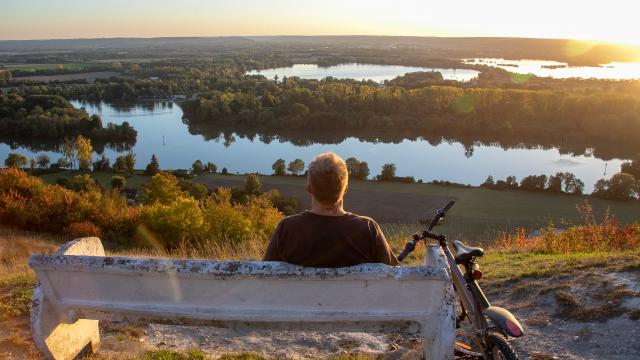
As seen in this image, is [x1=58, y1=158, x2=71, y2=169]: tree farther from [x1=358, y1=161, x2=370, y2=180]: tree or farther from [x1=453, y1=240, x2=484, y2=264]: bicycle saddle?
[x1=453, y1=240, x2=484, y2=264]: bicycle saddle

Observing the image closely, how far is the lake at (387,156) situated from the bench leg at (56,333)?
39804 mm

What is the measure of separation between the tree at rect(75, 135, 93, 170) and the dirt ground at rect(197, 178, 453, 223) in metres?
12.1

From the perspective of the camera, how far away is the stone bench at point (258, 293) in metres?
2.24

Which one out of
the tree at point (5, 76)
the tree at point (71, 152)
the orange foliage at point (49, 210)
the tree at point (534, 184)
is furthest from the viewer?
the tree at point (5, 76)

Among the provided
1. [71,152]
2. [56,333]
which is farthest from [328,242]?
[71,152]

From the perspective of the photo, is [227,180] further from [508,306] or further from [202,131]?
[508,306]

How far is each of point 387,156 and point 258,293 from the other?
161 ft

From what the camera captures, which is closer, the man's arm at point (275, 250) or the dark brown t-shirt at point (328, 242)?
the dark brown t-shirt at point (328, 242)

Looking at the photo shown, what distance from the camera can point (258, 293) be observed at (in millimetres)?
2318

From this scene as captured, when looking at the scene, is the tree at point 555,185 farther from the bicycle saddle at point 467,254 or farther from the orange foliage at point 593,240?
the bicycle saddle at point 467,254

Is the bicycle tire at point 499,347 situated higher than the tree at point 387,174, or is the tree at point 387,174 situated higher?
the bicycle tire at point 499,347

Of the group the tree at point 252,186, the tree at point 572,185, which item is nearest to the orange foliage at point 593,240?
the tree at point 252,186

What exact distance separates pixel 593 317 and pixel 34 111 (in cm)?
7172

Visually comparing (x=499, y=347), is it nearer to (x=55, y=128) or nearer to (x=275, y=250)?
(x=275, y=250)
